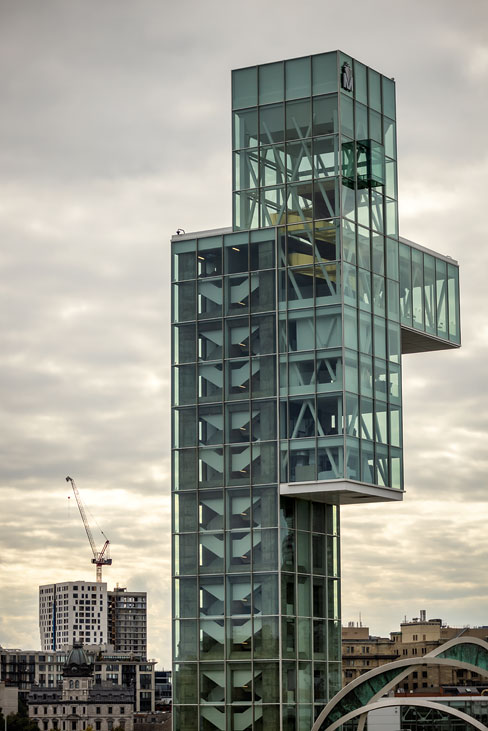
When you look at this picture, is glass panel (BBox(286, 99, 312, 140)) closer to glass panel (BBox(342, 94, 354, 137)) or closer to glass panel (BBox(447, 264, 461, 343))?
glass panel (BBox(342, 94, 354, 137))

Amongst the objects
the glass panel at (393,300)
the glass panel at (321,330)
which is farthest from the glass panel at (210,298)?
the glass panel at (393,300)

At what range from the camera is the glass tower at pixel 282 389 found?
71.9 metres

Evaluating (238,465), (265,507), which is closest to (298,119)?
(238,465)

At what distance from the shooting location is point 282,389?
7288 centimetres

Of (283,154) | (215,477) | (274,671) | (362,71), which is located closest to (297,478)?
(215,477)

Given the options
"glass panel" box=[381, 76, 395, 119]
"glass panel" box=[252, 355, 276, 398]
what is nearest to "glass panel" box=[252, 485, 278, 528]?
"glass panel" box=[252, 355, 276, 398]

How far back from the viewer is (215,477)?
244 feet

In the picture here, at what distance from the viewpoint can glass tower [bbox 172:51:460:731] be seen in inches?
2832

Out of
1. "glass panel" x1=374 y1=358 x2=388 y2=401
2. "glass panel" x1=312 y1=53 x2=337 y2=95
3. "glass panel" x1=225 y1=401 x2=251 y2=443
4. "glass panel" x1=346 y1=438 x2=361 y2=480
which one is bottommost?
"glass panel" x1=346 y1=438 x2=361 y2=480

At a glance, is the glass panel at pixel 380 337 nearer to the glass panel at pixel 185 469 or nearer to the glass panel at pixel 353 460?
the glass panel at pixel 353 460

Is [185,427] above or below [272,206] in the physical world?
below

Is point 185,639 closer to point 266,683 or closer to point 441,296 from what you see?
point 266,683

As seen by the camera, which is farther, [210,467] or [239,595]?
[210,467]

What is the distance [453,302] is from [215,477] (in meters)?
18.7
